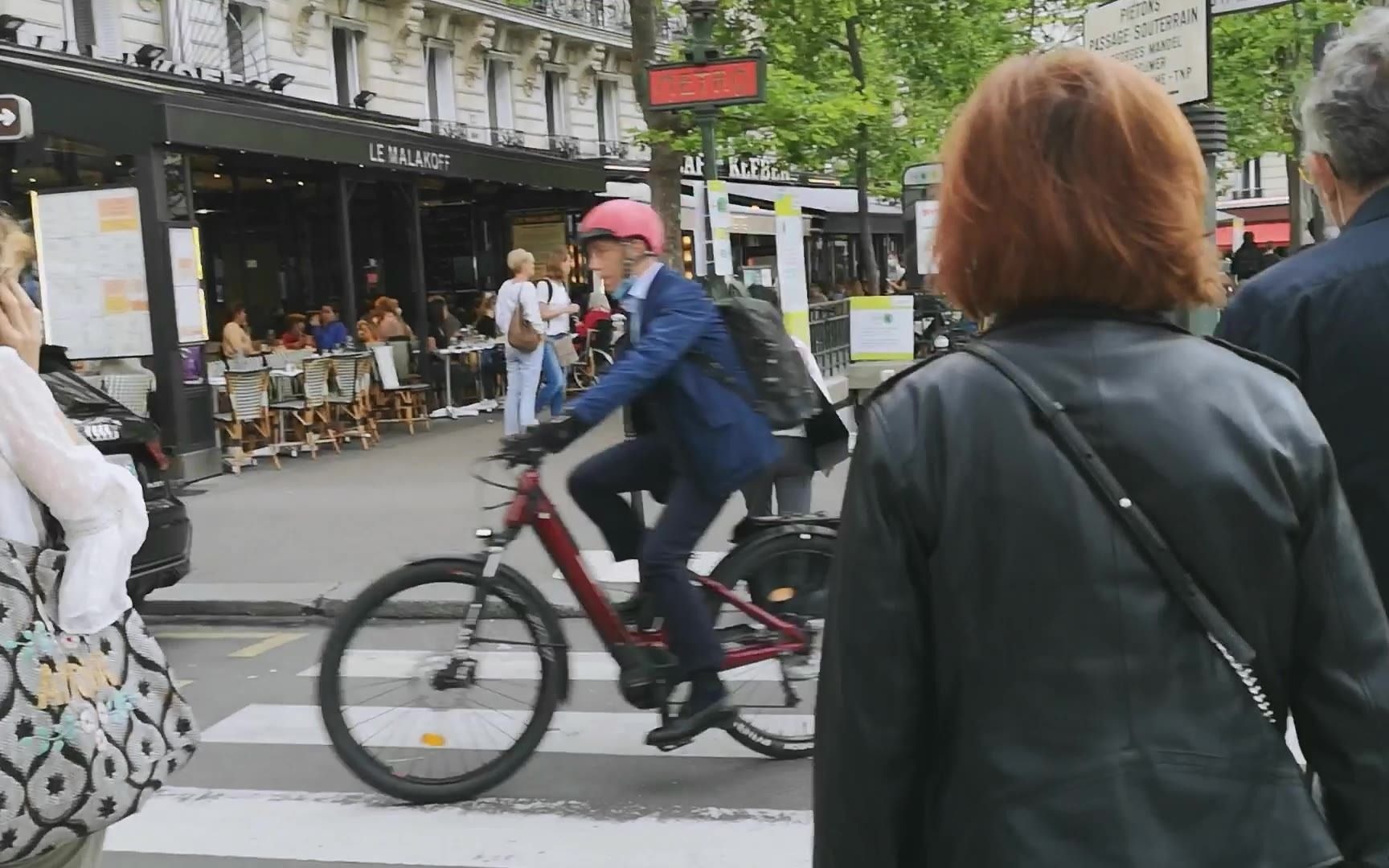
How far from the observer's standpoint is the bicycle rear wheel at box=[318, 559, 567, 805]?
4.56 metres

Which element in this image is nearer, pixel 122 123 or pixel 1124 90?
pixel 1124 90

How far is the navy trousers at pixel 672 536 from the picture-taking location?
467cm

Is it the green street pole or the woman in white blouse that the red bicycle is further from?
the green street pole

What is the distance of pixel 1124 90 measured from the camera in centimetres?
170

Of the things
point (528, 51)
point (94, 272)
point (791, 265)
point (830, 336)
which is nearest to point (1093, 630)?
point (791, 265)

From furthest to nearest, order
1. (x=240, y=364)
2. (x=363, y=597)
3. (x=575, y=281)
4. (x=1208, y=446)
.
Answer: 1. (x=575, y=281)
2. (x=240, y=364)
3. (x=363, y=597)
4. (x=1208, y=446)

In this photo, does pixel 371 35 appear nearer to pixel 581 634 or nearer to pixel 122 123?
pixel 122 123

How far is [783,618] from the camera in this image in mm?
5023

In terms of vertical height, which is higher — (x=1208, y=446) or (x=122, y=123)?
(x=122, y=123)

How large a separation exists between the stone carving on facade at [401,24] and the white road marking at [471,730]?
2255 centimetres

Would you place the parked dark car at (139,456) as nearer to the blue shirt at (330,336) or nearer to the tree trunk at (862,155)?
the blue shirt at (330,336)

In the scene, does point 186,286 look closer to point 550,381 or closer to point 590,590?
point 550,381

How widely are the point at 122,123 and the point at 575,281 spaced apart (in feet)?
40.5

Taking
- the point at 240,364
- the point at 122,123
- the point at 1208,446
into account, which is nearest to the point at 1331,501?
the point at 1208,446
